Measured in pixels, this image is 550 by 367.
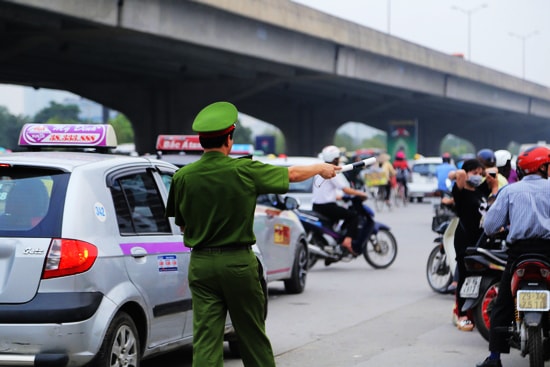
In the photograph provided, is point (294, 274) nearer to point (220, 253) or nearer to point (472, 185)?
point (472, 185)

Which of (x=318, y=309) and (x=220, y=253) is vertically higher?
(x=220, y=253)

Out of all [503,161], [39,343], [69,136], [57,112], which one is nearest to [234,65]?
[503,161]

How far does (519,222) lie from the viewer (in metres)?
8.06

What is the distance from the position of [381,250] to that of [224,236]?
11789mm

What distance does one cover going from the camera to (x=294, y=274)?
13977 mm

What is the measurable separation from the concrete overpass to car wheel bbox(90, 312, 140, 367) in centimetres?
2142

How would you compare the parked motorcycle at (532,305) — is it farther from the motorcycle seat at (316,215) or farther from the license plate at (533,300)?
the motorcycle seat at (316,215)

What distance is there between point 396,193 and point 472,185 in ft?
105

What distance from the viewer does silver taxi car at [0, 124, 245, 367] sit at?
657cm

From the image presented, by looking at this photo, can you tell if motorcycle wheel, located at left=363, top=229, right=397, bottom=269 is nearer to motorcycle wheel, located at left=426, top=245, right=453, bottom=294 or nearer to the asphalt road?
the asphalt road

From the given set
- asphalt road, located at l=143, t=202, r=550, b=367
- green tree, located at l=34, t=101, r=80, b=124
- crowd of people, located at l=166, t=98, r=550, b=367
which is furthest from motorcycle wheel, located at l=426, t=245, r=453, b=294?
green tree, located at l=34, t=101, r=80, b=124

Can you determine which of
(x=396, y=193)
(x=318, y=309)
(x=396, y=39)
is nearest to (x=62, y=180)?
(x=318, y=309)

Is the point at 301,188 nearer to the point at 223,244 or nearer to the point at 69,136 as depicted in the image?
the point at 69,136

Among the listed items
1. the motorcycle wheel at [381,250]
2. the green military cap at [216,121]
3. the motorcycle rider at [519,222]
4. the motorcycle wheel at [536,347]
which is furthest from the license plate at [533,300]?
the motorcycle wheel at [381,250]
